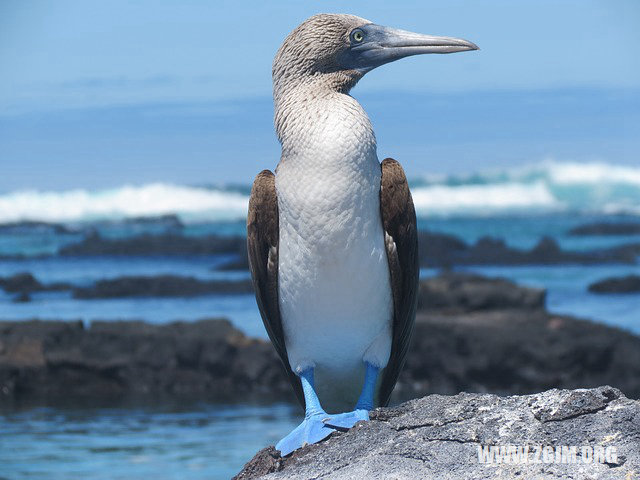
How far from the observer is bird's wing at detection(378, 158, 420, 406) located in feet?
18.1

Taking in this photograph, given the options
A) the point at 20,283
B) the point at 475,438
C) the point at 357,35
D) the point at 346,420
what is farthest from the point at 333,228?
the point at 20,283

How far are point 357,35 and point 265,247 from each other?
1376 mm

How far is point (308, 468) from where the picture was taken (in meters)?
4.88

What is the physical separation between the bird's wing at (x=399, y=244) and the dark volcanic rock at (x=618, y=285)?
23.3m

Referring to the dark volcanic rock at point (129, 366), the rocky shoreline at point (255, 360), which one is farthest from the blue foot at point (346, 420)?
the dark volcanic rock at point (129, 366)

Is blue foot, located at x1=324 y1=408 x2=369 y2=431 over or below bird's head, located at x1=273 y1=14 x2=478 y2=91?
below

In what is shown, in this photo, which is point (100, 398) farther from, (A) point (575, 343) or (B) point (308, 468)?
(B) point (308, 468)

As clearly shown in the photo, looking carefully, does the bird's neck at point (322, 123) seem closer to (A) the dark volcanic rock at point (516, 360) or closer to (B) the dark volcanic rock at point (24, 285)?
(A) the dark volcanic rock at point (516, 360)

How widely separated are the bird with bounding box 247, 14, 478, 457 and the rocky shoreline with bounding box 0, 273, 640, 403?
38.3ft

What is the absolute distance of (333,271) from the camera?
17.7 feet

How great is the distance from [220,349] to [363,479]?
13.6 metres

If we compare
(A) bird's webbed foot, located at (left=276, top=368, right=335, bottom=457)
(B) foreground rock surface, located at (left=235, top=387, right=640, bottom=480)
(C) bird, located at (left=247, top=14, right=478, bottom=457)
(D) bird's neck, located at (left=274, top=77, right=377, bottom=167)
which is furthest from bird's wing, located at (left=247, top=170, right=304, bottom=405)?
(B) foreground rock surface, located at (left=235, top=387, right=640, bottom=480)

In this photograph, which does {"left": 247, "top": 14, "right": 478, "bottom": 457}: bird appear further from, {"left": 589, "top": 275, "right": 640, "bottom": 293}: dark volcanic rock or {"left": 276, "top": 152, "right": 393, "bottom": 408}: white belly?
{"left": 589, "top": 275, "right": 640, "bottom": 293}: dark volcanic rock

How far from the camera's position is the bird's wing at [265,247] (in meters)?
5.61
